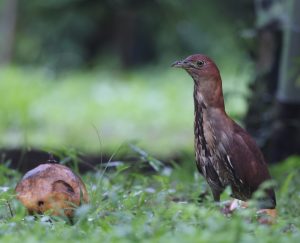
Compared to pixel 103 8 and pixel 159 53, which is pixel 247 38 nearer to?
pixel 103 8

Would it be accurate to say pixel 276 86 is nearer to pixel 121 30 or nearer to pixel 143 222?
pixel 143 222

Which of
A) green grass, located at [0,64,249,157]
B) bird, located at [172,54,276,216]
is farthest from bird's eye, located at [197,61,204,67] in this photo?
green grass, located at [0,64,249,157]

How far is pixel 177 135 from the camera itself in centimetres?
1267

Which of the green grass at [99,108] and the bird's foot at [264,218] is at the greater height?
the bird's foot at [264,218]

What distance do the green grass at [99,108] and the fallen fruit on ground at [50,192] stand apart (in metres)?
5.14

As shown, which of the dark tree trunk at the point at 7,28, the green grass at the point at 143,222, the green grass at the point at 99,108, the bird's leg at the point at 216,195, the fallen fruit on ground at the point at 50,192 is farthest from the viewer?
the dark tree trunk at the point at 7,28

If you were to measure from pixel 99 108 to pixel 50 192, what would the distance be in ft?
30.5

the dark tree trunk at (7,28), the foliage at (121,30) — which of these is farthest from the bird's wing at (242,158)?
the dark tree trunk at (7,28)

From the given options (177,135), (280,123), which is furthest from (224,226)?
(177,135)

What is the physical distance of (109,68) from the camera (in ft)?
60.1

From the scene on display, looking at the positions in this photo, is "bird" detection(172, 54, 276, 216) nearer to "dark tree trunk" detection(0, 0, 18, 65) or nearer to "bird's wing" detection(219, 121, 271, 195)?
"bird's wing" detection(219, 121, 271, 195)

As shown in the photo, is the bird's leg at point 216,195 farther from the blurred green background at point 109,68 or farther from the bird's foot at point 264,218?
the blurred green background at point 109,68

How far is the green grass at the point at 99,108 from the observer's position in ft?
38.4

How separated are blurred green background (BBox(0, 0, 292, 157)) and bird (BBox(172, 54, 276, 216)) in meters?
2.62
